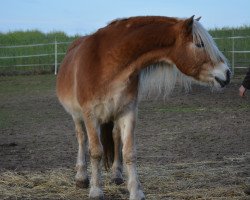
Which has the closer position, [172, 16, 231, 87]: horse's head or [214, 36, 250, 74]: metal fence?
[172, 16, 231, 87]: horse's head

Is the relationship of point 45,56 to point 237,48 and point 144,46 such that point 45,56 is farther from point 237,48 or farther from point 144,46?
point 144,46

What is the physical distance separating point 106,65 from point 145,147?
379cm

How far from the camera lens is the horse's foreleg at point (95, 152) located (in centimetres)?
595

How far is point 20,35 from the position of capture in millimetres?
35969

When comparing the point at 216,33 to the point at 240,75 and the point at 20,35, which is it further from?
the point at 20,35

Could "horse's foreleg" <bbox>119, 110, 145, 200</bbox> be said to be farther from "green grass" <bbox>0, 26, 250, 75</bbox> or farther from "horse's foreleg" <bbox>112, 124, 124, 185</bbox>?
"green grass" <bbox>0, 26, 250, 75</bbox>

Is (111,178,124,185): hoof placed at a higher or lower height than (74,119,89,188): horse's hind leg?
lower

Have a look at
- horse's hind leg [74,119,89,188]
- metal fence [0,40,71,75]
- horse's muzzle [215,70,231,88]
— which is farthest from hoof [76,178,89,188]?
metal fence [0,40,71,75]

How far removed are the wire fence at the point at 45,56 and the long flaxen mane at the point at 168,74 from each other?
56.5ft

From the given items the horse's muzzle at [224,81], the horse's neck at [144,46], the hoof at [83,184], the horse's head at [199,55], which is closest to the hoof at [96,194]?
the hoof at [83,184]

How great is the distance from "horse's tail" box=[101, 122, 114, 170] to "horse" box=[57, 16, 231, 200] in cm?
57

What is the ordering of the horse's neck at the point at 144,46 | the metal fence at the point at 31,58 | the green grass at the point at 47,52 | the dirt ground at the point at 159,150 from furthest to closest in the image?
the metal fence at the point at 31,58 → the green grass at the point at 47,52 → the dirt ground at the point at 159,150 → the horse's neck at the point at 144,46

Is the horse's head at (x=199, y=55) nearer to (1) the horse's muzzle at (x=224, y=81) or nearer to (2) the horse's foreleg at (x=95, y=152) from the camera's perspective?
(1) the horse's muzzle at (x=224, y=81)

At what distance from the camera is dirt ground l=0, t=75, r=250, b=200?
6.34 meters
